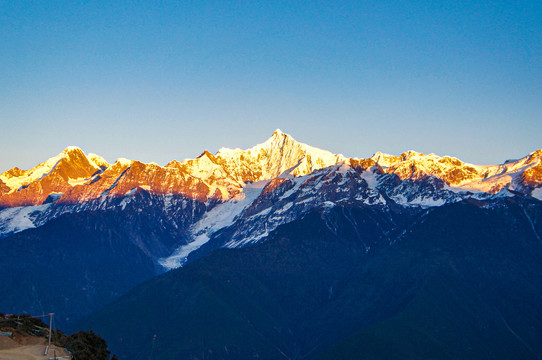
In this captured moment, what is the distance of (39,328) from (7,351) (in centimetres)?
1970

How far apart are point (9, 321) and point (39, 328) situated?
20.8 feet

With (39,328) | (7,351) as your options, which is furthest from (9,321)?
(7,351)

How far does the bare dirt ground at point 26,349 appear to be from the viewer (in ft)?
315

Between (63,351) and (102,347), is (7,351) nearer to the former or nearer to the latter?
(63,351)

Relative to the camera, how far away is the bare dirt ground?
95.9 m

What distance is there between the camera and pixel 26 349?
101m

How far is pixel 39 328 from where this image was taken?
118 metres

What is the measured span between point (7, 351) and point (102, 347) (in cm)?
2152

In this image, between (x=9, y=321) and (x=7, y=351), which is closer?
(x=7, y=351)

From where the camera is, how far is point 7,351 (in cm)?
9806

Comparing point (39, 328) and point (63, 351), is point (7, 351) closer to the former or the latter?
point (63, 351)

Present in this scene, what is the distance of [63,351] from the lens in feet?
341

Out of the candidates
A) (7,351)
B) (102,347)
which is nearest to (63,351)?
(7,351)

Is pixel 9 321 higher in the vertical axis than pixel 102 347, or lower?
higher
